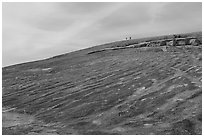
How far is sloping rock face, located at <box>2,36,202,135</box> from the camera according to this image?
18.2 metres

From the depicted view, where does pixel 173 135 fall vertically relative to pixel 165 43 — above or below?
below

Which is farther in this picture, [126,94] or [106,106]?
[126,94]

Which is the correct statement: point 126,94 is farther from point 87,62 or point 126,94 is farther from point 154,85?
point 87,62

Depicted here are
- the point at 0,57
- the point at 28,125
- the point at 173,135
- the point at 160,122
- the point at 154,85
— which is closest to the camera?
the point at 173,135

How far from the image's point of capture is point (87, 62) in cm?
4091

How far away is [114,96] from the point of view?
23.7 meters

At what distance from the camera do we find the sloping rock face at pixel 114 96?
18250mm

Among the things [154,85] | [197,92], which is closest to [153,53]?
[154,85]

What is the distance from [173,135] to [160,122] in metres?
2.11

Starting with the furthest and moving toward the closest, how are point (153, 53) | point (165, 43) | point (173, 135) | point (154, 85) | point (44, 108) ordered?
point (165, 43)
point (153, 53)
point (154, 85)
point (44, 108)
point (173, 135)

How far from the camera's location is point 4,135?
56.3ft

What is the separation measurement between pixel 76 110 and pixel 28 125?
3496mm

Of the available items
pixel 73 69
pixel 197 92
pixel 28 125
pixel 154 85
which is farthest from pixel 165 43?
pixel 28 125

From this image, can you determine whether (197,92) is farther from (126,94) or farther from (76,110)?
(76,110)
